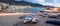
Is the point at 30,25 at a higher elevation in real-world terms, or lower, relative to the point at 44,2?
lower

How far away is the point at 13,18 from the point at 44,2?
34cm

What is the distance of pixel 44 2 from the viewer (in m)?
1.07

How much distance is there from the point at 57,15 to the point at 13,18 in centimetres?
43

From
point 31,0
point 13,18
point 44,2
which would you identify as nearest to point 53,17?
point 44,2

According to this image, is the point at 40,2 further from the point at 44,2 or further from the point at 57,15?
the point at 57,15

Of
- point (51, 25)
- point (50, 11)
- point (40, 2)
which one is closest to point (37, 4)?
point (40, 2)

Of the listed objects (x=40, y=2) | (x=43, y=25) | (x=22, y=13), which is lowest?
(x=43, y=25)

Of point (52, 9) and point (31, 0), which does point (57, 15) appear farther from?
point (31, 0)

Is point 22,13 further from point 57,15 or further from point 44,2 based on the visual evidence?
point 57,15

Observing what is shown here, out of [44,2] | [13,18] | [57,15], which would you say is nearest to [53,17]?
[57,15]

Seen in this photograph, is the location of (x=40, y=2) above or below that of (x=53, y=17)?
above

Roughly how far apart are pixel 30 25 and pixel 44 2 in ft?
0.87

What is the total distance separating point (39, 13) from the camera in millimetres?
1049

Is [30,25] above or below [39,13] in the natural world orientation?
below
